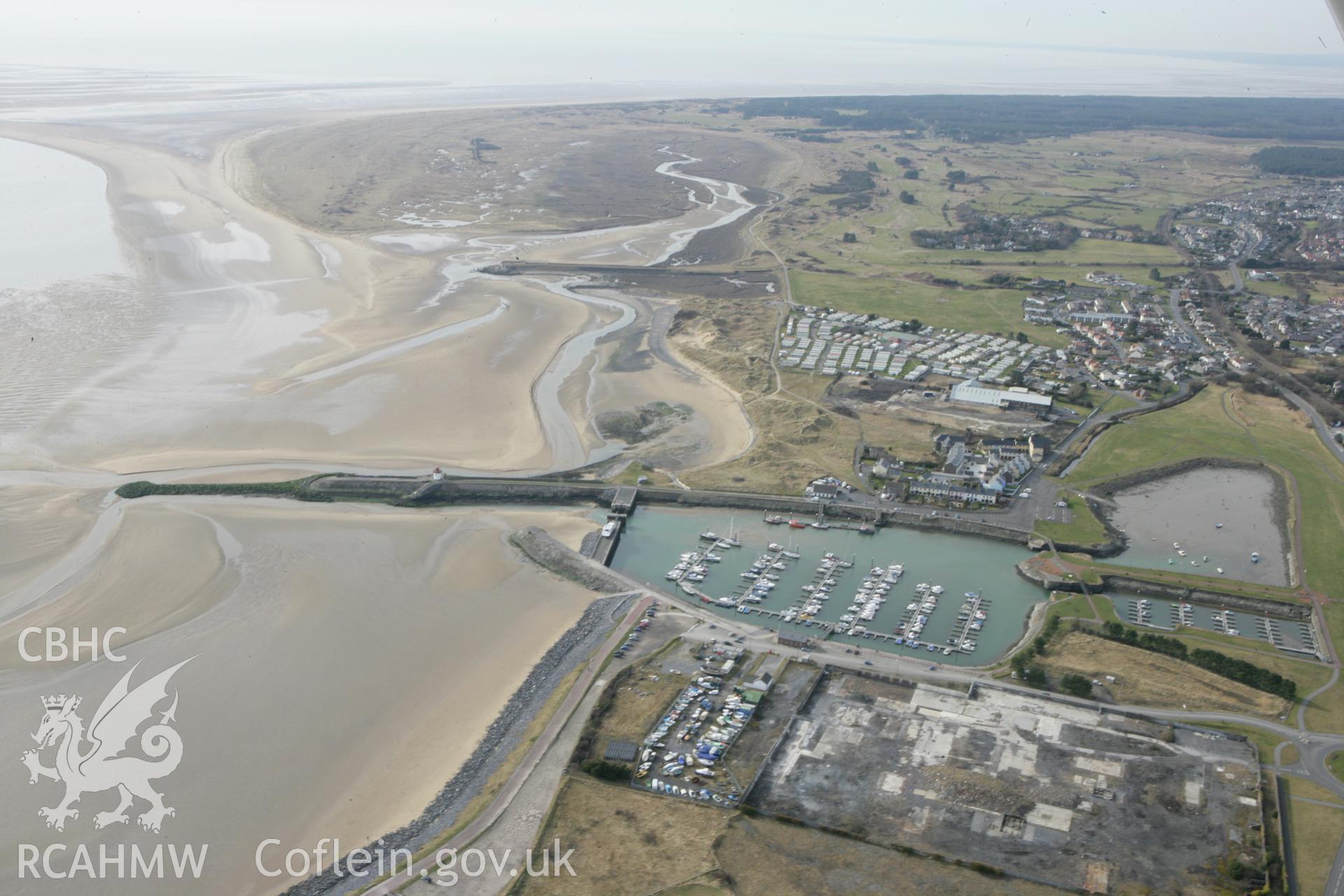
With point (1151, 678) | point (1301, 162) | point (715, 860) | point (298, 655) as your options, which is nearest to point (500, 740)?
point (715, 860)

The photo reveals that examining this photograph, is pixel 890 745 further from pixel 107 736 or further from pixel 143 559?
pixel 143 559

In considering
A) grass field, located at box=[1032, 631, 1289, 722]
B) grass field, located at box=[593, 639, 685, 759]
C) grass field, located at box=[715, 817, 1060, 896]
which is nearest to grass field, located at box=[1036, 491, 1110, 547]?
grass field, located at box=[1032, 631, 1289, 722]

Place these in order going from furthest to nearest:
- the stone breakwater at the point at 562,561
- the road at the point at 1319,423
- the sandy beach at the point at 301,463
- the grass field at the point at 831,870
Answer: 1. the road at the point at 1319,423
2. the stone breakwater at the point at 562,561
3. the sandy beach at the point at 301,463
4. the grass field at the point at 831,870

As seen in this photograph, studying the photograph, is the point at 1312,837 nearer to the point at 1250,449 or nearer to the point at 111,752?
the point at 1250,449

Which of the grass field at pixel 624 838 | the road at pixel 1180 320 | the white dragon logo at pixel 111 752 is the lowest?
the white dragon logo at pixel 111 752

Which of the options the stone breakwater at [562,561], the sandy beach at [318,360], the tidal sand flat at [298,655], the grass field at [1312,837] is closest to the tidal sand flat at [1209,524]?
the grass field at [1312,837]

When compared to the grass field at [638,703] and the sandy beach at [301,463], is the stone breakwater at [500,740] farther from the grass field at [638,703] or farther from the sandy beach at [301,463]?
the grass field at [638,703]

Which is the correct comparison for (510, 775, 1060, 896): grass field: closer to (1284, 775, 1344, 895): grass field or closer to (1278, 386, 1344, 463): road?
(1284, 775, 1344, 895): grass field
